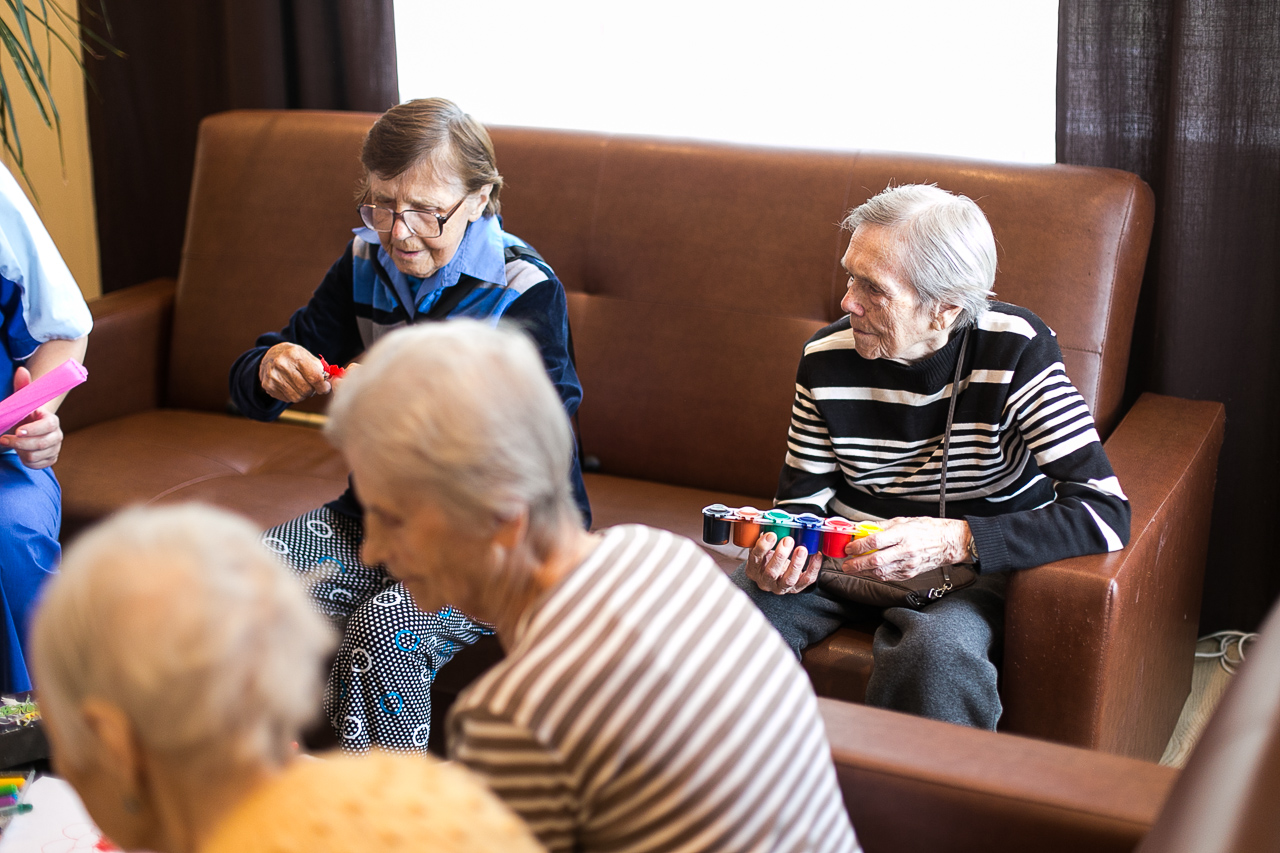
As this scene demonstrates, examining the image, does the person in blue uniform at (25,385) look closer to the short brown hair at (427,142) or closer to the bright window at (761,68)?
the short brown hair at (427,142)

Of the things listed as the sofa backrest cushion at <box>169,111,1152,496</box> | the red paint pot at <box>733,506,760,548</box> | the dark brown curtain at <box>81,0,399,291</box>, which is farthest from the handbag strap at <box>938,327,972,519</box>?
the dark brown curtain at <box>81,0,399,291</box>

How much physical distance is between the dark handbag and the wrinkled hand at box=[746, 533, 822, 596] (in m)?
0.06

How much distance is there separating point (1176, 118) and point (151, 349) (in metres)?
2.19

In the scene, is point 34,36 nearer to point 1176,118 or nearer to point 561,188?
point 561,188

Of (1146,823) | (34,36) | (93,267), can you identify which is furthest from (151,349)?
(1146,823)

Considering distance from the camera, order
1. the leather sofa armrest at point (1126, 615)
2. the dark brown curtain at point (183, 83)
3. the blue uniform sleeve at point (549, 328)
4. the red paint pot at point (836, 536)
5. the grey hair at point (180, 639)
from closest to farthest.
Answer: the grey hair at point (180, 639)
the leather sofa armrest at point (1126, 615)
the red paint pot at point (836, 536)
the blue uniform sleeve at point (549, 328)
the dark brown curtain at point (183, 83)

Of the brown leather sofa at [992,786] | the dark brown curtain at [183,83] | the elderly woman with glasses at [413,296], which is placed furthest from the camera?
the dark brown curtain at [183,83]

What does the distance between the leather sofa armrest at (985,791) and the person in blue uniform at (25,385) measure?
1297mm

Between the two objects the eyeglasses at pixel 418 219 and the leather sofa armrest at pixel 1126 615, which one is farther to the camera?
the eyeglasses at pixel 418 219

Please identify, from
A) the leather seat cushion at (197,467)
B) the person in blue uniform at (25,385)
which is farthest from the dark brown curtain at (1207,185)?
the person in blue uniform at (25,385)

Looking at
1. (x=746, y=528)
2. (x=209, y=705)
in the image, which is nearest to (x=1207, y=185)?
(x=746, y=528)

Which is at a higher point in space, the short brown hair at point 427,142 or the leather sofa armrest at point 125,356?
the short brown hair at point 427,142

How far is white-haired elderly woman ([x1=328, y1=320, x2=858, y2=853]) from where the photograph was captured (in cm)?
86

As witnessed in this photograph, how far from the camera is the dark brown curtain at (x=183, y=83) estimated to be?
292cm
